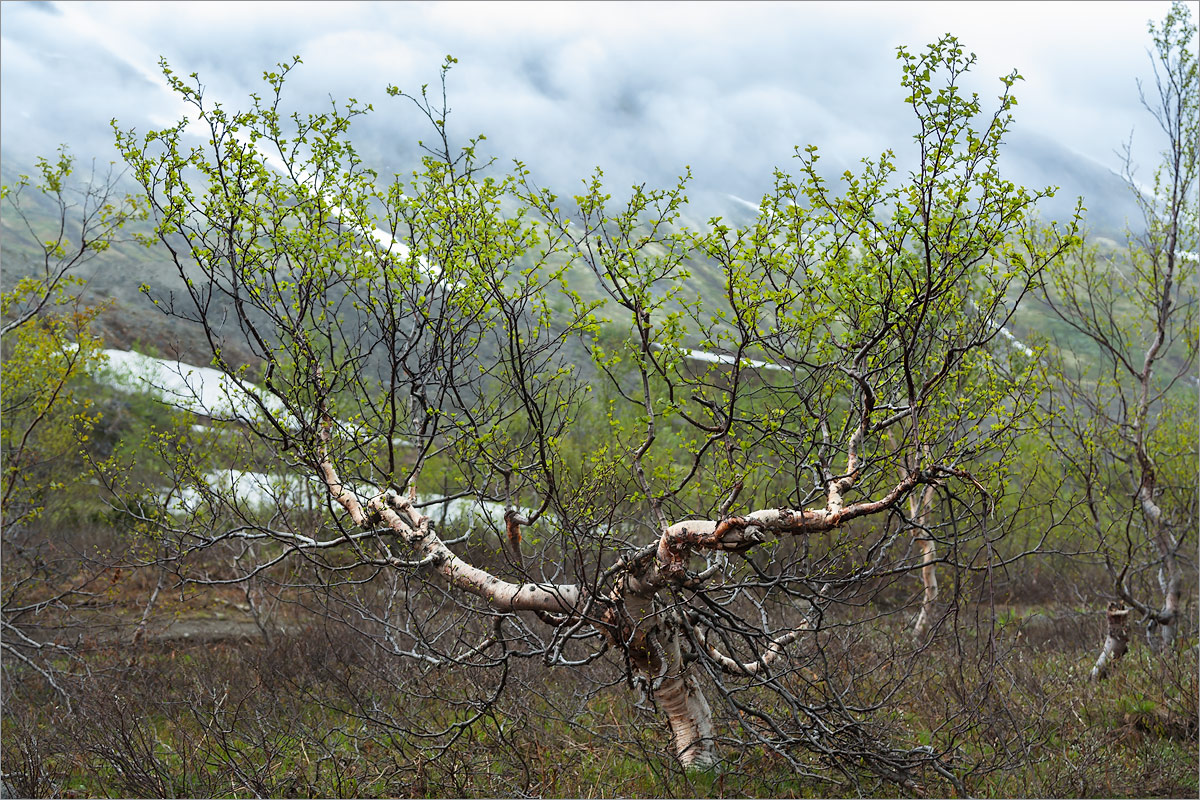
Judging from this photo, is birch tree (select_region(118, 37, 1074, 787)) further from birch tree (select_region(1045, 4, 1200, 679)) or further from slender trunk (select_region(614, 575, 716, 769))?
birch tree (select_region(1045, 4, 1200, 679))

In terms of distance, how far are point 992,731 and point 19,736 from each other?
7.25 meters

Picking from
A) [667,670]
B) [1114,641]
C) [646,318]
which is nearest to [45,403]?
[667,670]

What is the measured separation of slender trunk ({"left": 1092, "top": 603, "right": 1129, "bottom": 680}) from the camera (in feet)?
27.5

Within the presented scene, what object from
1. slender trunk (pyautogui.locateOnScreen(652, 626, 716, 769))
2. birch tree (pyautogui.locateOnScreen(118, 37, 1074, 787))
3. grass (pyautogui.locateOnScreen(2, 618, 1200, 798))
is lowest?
grass (pyautogui.locateOnScreen(2, 618, 1200, 798))

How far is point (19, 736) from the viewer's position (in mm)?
6168

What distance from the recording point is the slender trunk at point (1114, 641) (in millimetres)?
8383

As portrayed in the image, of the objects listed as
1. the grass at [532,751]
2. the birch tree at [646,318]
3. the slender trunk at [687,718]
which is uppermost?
the birch tree at [646,318]

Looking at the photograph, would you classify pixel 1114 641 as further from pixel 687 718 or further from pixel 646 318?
pixel 646 318

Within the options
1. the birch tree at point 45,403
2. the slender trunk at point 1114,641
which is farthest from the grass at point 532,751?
the birch tree at point 45,403

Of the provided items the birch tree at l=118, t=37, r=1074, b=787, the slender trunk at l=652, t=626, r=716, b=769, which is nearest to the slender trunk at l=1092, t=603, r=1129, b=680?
the birch tree at l=118, t=37, r=1074, b=787

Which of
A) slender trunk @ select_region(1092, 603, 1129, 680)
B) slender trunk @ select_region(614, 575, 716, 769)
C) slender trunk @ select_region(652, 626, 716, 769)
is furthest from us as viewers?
A: slender trunk @ select_region(1092, 603, 1129, 680)

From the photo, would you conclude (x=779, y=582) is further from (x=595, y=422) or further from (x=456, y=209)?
(x=595, y=422)

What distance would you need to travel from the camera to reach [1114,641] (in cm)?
848

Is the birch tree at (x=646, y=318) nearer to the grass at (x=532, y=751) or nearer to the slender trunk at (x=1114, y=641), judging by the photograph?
the grass at (x=532, y=751)
